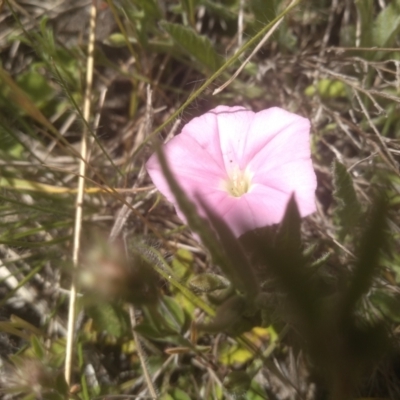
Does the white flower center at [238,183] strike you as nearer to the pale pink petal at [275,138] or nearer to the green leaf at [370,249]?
the pale pink petal at [275,138]

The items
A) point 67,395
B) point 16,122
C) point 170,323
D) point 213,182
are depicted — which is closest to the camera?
point 67,395

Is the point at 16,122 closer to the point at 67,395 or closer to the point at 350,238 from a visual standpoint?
the point at 67,395

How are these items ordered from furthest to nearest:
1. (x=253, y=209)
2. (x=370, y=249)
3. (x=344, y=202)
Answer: (x=344, y=202) < (x=253, y=209) < (x=370, y=249)

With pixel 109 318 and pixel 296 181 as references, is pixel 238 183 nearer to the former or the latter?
pixel 296 181

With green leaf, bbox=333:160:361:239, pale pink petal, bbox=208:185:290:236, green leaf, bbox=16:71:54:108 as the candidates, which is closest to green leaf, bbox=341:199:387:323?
pale pink petal, bbox=208:185:290:236

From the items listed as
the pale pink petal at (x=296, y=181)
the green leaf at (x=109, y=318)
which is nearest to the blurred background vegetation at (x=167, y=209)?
the green leaf at (x=109, y=318)

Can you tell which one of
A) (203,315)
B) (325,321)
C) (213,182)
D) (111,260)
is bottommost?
(203,315)

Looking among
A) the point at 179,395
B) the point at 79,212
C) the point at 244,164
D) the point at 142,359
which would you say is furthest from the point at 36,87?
the point at 179,395

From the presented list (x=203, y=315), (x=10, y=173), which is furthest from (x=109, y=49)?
(x=203, y=315)
